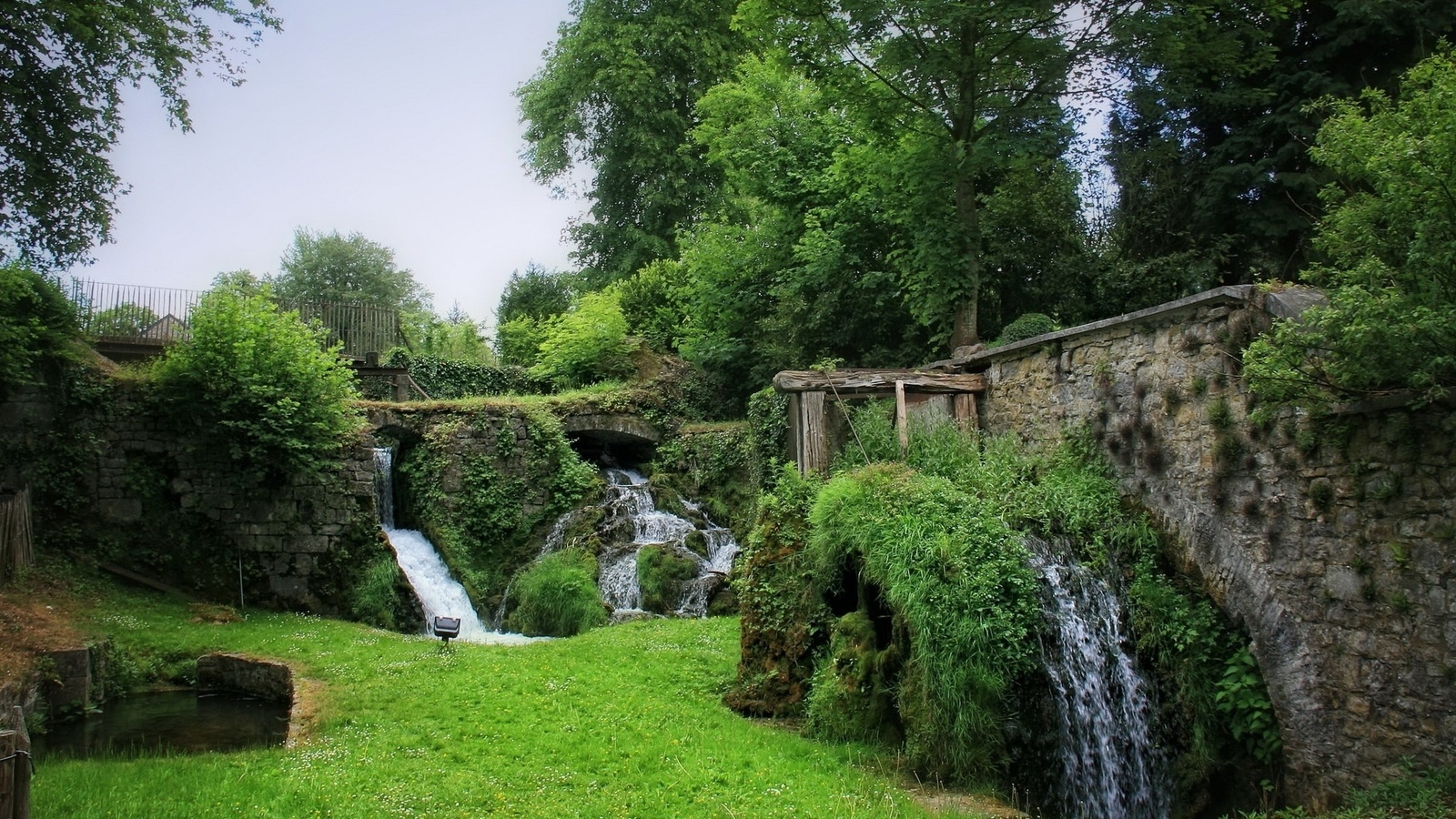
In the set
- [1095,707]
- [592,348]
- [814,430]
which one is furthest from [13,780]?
[592,348]

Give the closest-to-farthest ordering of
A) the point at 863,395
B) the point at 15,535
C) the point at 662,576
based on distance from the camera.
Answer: the point at 863,395
the point at 15,535
the point at 662,576

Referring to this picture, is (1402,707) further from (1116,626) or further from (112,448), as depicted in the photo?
(112,448)

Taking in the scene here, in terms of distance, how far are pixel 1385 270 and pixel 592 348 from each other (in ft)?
47.1

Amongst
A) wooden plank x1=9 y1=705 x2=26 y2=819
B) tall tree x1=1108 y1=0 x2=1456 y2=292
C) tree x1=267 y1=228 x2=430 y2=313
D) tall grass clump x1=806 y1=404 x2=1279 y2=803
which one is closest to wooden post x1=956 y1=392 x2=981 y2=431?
tall grass clump x1=806 y1=404 x2=1279 y2=803

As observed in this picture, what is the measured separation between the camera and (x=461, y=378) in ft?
65.0

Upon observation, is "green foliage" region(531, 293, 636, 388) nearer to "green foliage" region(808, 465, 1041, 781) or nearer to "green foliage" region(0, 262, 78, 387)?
"green foliage" region(0, 262, 78, 387)

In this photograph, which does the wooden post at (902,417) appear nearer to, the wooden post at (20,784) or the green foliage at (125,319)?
the wooden post at (20,784)

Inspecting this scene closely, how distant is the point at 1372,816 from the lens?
18.2 feet

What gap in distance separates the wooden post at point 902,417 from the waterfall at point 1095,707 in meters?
2.90

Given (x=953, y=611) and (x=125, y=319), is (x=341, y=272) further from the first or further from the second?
(x=953, y=611)

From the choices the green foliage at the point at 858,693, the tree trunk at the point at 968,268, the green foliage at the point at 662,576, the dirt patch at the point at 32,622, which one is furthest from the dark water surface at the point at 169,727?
the tree trunk at the point at 968,268

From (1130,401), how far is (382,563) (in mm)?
9964

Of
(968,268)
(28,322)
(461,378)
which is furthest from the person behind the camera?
(461,378)

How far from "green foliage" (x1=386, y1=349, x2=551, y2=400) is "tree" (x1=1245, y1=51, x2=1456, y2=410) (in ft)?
51.5
